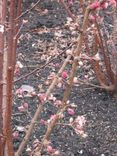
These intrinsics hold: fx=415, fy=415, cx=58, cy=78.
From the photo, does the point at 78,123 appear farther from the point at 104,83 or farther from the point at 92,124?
the point at 104,83

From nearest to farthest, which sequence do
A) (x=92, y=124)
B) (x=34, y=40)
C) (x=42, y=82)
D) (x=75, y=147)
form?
(x=75, y=147) → (x=92, y=124) → (x=42, y=82) → (x=34, y=40)

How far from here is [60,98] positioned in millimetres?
3350

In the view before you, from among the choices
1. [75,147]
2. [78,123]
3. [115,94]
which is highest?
[78,123]

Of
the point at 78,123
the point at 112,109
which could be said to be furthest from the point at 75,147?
the point at 78,123

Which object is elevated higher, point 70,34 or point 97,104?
point 70,34

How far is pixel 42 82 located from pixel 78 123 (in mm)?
1773

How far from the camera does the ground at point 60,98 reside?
2834 mm

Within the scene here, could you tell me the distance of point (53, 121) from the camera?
6.24ft

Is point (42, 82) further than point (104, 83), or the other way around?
point (42, 82)

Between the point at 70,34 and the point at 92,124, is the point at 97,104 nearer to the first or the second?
the point at 92,124

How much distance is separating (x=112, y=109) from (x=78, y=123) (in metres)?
1.44

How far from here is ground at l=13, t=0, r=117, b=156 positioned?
2834 mm

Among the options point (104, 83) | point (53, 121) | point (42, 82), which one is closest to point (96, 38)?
point (104, 83)

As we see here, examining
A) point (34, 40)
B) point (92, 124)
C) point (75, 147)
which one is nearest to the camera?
point (75, 147)
